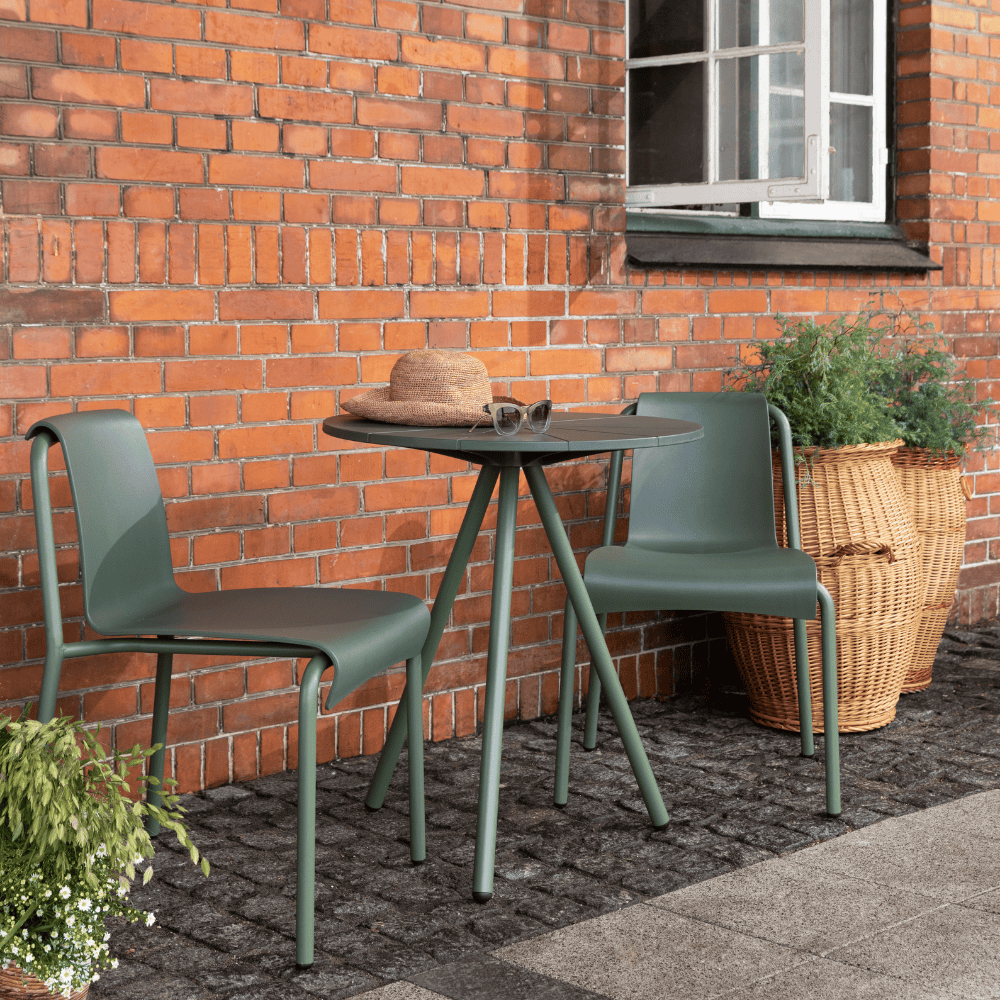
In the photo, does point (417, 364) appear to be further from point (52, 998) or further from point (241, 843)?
point (52, 998)

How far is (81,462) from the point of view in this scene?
2557 millimetres

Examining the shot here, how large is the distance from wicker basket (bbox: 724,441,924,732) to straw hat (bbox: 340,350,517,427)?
Result: 3.94 feet

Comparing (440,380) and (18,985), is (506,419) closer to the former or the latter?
(440,380)

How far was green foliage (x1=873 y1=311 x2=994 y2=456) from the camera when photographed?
4141 millimetres

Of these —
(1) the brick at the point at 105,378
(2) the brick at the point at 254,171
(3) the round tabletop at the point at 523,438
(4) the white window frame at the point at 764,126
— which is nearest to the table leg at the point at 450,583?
(3) the round tabletop at the point at 523,438

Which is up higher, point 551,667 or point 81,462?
point 81,462

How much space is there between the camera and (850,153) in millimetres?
4984

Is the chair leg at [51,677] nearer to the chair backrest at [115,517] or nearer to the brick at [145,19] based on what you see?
the chair backrest at [115,517]

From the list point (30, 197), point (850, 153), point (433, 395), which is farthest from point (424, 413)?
point (850, 153)

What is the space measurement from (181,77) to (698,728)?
2.15 metres

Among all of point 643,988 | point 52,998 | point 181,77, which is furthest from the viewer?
point 181,77

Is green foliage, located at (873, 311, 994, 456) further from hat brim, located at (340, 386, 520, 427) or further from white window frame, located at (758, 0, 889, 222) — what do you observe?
hat brim, located at (340, 386, 520, 427)

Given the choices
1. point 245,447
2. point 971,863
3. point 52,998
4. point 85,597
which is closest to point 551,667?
point 245,447

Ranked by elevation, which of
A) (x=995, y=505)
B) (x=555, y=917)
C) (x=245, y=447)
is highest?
(x=245, y=447)
